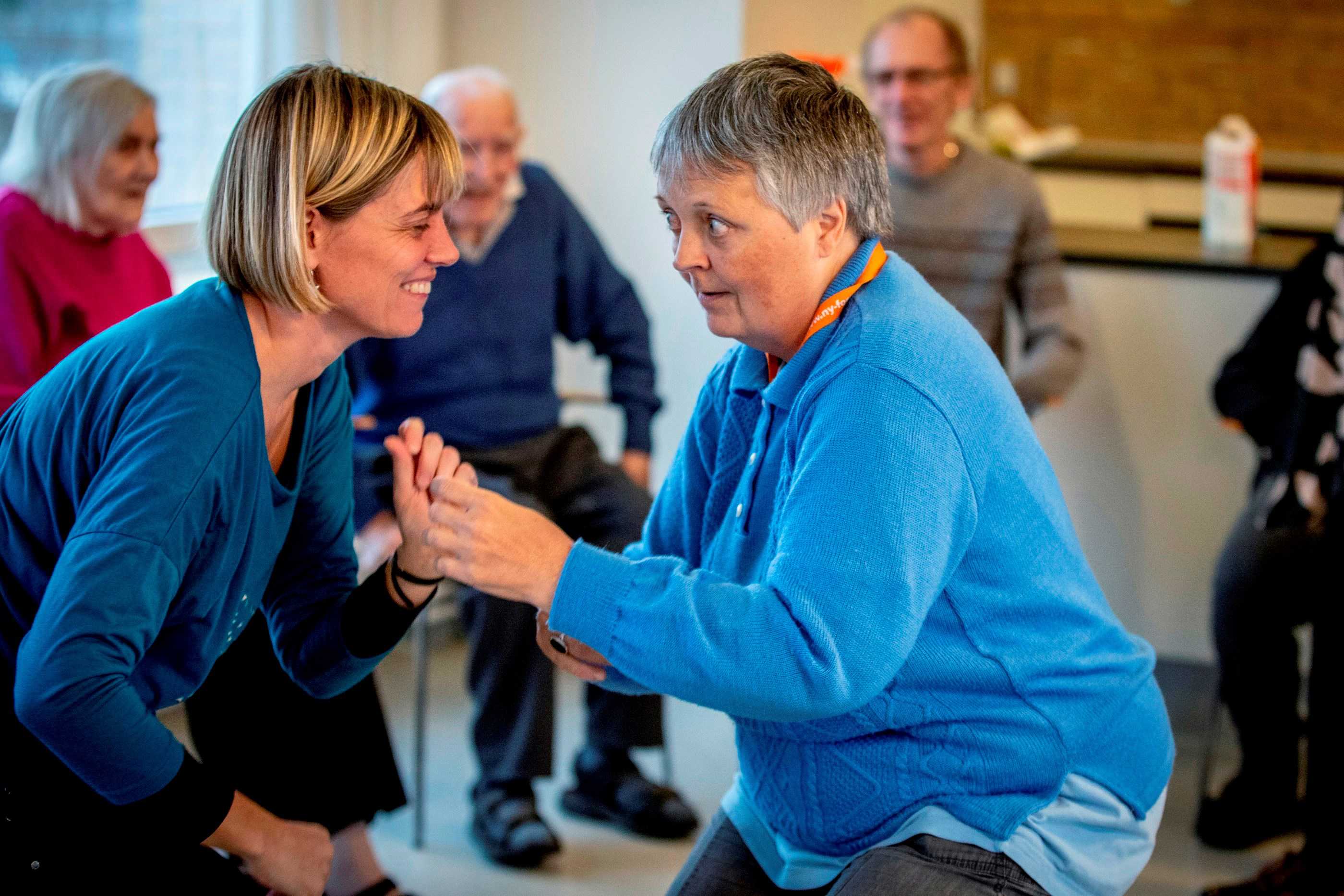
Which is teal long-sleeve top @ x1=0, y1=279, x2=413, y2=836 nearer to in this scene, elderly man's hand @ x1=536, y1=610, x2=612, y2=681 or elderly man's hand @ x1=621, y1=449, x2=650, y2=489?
elderly man's hand @ x1=536, y1=610, x2=612, y2=681

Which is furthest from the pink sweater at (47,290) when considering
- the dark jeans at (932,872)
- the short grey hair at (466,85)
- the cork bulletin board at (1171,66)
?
the cork bulletin board at (1171,66)

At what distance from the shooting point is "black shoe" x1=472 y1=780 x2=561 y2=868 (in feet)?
7.80

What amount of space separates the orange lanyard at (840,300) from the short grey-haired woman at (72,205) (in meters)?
1.37

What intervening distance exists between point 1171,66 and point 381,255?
5.98 metres

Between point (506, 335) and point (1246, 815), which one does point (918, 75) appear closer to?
point (506, 335)

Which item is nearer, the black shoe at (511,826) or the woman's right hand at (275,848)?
the woman's right hand at (275,848)

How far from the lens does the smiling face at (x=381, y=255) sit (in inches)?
52.4

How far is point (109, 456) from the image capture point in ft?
3.90

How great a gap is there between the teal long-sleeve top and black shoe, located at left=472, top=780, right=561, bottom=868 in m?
1.05

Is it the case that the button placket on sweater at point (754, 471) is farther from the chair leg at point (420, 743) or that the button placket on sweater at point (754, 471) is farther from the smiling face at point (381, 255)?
the chair leg at point (420, 743)

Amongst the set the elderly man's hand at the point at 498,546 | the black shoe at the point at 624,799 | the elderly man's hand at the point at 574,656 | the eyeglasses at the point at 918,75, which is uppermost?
the eyeglasses at the point at 918,75

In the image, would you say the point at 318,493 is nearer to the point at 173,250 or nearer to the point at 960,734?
the point at 960,734

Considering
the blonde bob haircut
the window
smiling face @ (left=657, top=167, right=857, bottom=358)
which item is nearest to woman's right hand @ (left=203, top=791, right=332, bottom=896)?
the blonde bob haircut

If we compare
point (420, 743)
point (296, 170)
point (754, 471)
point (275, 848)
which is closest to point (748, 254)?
point (754, 471)
